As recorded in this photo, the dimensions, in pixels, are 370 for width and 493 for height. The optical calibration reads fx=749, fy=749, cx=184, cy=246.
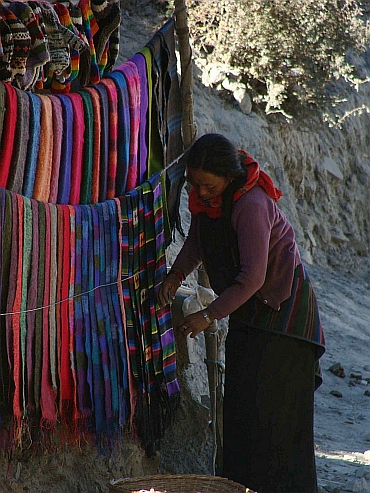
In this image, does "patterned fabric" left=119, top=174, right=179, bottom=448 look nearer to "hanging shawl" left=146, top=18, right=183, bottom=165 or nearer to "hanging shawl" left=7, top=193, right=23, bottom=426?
"hanging shawl" left=146, top=18, right=183, bottom=165

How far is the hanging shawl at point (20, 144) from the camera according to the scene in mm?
2418

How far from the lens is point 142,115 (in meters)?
3.09

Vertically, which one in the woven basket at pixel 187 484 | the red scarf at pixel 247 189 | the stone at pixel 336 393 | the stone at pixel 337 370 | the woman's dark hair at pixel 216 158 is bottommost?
the stone at pixel 336 393

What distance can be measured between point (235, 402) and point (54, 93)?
141 cm

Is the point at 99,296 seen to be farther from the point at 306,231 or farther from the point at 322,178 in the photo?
the point at 322,178

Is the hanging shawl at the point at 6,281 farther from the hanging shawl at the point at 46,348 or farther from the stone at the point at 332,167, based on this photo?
the stone at the point at 332,167

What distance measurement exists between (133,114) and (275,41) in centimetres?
697

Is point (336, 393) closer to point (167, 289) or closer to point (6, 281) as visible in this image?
point (167, 289)

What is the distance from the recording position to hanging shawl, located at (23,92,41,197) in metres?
2.47

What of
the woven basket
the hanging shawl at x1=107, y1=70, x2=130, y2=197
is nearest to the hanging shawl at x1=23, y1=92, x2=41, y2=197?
the hanging shawl at x1=107, y1=70, x2=130, y2=197

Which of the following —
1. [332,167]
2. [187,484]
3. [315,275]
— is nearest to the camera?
[187,484]

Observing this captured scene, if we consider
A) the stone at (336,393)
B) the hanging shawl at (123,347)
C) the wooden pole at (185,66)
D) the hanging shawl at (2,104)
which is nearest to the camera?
the hanging shawl at (2,104)

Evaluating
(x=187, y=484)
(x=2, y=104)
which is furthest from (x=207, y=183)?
(x=187, y=484)

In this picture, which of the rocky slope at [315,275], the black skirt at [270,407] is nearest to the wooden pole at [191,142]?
the rocky slope at [315,275]
